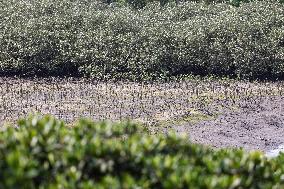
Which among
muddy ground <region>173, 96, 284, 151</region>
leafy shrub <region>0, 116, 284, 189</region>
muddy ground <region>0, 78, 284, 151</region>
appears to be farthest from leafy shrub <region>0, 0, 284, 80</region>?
leafy shrub <region>0, 116, 284, 189</region>

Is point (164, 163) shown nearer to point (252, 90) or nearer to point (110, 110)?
point (110, 110)

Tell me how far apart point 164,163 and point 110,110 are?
1460 centimetres

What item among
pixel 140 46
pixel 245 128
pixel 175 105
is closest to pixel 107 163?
pixel 245 128

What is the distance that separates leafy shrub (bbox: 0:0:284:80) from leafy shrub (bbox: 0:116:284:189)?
20.5m

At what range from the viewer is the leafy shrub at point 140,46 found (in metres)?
28.3

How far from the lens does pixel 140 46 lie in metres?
29.1

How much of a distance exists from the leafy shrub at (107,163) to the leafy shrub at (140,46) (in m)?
20.5

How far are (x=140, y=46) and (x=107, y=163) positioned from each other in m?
23.0

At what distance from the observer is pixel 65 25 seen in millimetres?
30344

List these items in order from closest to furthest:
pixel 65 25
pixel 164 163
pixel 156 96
A: 1. pixel 164 163
2. pixel 156 96
3. pixel 65 25

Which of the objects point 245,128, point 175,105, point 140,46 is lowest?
point 245,128

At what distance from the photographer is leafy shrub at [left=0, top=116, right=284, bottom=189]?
19.2 ft

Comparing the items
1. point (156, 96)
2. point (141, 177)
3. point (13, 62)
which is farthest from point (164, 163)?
point (13, 62)

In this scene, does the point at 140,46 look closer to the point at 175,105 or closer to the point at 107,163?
the point at 175,105
